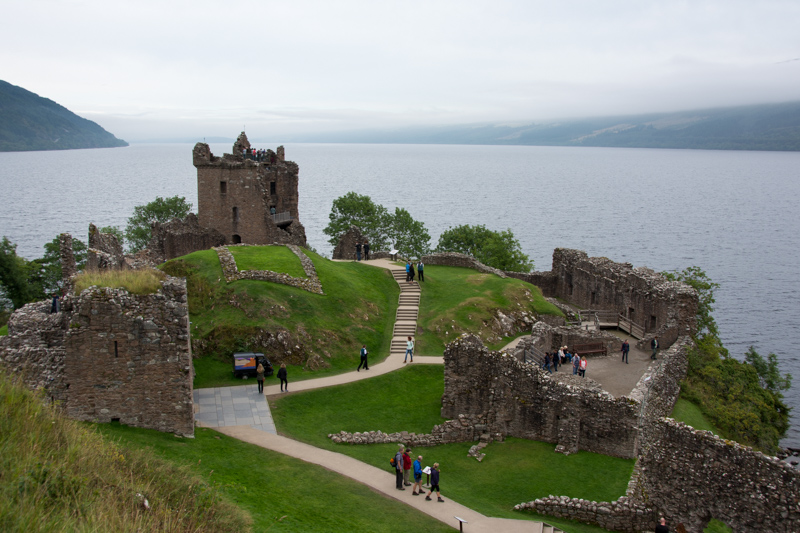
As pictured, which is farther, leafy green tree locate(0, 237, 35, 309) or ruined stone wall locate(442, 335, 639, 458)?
leafy green tree locate(0, 237, 35, 309)

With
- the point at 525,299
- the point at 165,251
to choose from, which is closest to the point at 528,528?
the point at 525,299

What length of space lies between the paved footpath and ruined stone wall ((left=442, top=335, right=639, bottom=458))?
5.46 metres

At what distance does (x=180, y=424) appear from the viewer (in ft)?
74.1

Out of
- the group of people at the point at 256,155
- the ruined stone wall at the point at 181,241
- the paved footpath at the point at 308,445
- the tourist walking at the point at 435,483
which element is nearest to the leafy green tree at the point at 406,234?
the group of people at the point at 256,155

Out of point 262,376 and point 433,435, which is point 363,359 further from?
point 433,435

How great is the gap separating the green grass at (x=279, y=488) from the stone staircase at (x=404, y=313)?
13984mm

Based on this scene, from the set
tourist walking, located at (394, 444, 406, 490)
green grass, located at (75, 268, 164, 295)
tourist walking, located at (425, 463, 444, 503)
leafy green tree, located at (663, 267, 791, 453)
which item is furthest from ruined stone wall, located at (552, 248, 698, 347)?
green grass, located at (75, 268, 164, 295)

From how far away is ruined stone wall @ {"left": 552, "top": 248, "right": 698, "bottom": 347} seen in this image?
1545 inches

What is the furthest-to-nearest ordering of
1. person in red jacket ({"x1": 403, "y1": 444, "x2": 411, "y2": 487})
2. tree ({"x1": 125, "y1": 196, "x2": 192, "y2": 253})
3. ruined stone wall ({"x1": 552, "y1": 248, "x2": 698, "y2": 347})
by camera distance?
1. tree ({"x1": 125, "y1": 196, "x2": 192, "y2": 253})
2. ruined stone wall ({"x1": 552, "y1": 248, "x2": 698, "y2": 347})
3. person in red jacket ({"x1": 403, "y1": 444, "x2": 411, "y2": 487})

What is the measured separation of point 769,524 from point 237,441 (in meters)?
17.9

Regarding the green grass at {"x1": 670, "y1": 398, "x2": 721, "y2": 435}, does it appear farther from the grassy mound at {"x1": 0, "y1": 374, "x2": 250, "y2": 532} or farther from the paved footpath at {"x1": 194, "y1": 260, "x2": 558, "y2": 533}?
the grassy mound at {"x1": 0, "y1": 374, "x2": 250, "y2": 532}

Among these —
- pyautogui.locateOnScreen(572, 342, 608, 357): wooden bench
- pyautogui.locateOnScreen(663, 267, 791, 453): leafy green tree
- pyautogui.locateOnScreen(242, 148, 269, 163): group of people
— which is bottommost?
pyautogui.locateOnScreen(663, 267, 791, 453): leafy green tree

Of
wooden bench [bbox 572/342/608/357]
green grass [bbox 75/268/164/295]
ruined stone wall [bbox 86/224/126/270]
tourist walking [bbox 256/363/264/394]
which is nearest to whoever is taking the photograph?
green grass [bbox 75/268/164/295]

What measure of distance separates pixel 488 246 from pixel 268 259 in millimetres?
33509
